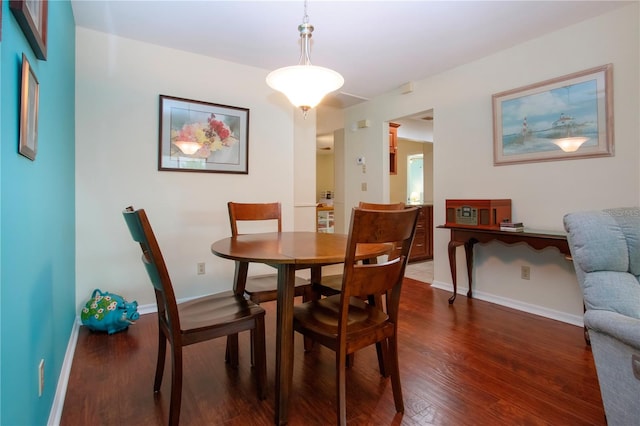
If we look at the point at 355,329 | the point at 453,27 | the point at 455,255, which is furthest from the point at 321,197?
the point at 355,329

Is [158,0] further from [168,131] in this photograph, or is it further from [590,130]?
[590,130]

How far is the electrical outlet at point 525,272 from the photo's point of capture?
2.92 meters

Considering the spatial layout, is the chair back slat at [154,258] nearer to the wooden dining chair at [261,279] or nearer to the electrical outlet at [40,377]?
the electrical outlet at [40,377]

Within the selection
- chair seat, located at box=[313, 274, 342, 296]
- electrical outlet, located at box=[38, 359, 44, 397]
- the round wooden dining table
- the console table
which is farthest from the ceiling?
electrical outlet, located at box=[38, 359, 44, 397]

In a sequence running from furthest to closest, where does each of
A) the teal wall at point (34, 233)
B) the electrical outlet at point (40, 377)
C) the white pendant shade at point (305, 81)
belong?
1. the white pendant shade at point (305, 81)
2. the electrical outlet at point (40, 377)
3. the teal wall at point (34, 233)

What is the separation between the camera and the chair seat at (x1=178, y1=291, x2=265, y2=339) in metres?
1.43

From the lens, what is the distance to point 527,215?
289 cm

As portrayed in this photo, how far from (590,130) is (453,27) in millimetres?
1321

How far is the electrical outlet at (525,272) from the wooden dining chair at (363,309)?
2.00 meters

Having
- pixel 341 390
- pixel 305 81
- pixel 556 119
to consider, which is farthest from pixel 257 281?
pixel 556 119

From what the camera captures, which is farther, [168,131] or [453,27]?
[168,131]

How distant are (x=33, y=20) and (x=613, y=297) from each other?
2.28m

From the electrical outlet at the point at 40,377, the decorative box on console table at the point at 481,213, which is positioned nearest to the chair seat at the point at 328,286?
the electrical outlet at the point at 40,377

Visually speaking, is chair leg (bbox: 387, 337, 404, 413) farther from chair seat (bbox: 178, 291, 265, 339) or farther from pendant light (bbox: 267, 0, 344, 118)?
pendant light (bbox: 267, 0, 344, 118)
